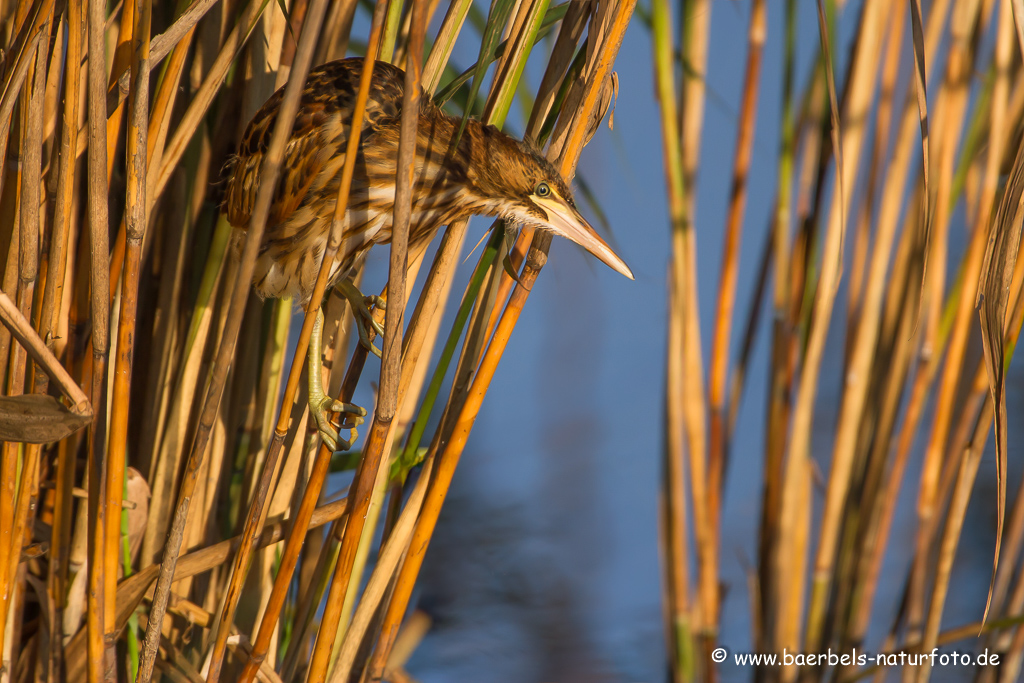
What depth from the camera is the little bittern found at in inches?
40.6

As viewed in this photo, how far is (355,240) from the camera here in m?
1.13

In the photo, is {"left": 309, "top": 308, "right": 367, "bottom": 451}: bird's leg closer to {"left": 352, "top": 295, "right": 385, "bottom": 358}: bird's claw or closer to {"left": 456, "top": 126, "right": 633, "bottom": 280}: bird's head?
{"left": 352, "top": 295, "right": 385, "bottom": 358}: bird's claw

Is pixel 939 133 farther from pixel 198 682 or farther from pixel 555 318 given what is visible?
pixel 198 682

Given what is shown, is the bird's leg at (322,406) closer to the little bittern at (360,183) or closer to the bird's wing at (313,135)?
the little bittern at (360,183)

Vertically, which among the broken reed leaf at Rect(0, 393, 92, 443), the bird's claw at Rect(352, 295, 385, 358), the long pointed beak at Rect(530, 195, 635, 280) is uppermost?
the long pointed beak at Rect(530, 195, 635, 280)

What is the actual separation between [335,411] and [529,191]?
1.19ft

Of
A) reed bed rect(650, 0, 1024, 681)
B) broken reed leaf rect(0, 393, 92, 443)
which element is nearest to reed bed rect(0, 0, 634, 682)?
broken reed leaf rect(0, 393, 92, 443)

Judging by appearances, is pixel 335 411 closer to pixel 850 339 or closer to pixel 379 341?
pixel 379 341

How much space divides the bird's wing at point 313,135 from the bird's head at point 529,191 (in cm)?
16

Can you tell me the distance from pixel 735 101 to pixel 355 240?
2313 mm

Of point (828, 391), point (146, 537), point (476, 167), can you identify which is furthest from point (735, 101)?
point (146, 537)

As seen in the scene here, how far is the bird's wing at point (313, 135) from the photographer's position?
106 centimetres

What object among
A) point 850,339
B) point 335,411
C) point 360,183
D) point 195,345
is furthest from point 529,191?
point 850,339

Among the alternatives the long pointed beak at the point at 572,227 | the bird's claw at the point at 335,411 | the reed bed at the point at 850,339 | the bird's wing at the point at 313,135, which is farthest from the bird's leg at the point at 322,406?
the reed bed at the point at 850,339
